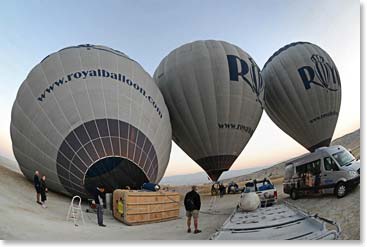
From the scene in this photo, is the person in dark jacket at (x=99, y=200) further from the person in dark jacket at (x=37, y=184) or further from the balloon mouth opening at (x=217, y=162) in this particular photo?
the balloon mouth opening at (x=217, y=162)

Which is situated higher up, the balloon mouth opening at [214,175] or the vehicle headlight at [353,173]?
the vehicle headlight at [353,173]

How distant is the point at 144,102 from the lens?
505 cm

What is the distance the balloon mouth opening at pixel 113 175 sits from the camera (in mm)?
4270

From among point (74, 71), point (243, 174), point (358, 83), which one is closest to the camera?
point (358, 83)

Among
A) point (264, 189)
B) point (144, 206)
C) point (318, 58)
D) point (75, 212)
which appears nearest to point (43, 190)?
point (75, 212)

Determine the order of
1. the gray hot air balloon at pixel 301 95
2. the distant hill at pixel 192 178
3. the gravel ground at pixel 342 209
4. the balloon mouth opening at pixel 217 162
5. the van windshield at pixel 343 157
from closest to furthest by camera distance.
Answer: the gravel ground at pixel 342 209, the van windshield at pixel 343 157, the distant hill at pixel 192 178, the gray hot air balloon at pixel 301 95, the balloon mouth opening at pixel 217 162

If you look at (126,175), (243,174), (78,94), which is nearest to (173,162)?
(126,175)

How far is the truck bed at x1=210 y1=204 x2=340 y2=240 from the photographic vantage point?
2830mm

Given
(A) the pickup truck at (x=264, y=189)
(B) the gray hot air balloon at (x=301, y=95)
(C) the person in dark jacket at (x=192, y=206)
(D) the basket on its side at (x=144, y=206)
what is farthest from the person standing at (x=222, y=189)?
(B) the gray hot air balloon at (x=301, y=95)

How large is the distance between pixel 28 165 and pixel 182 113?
287cm

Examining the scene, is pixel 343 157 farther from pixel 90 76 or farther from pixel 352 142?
pixel 90 76

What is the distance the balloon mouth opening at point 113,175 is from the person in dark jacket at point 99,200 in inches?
2.0

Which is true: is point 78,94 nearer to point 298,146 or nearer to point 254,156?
point 254,156

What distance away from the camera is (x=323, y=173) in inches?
156
